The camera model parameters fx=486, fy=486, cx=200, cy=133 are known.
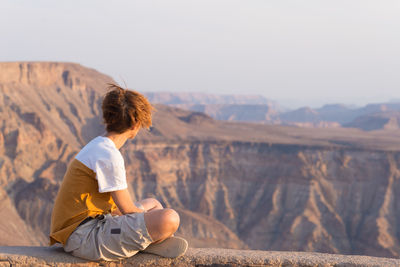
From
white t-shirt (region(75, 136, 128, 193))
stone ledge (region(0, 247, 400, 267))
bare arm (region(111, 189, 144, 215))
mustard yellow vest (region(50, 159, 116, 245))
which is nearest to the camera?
white t-shirt (region(75, 136, 128, 193))

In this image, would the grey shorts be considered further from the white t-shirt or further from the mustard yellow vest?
the white t-shirt

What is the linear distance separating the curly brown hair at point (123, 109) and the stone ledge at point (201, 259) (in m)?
1.46

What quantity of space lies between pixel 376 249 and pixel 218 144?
79.3 ft

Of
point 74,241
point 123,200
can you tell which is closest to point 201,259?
point 123,200

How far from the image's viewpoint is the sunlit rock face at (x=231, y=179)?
54562 millimetres

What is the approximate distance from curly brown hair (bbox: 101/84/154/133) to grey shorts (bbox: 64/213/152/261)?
3.07 ft

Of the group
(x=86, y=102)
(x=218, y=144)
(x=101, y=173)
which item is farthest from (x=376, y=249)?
(x=101, y=173)

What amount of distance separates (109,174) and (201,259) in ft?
4.86

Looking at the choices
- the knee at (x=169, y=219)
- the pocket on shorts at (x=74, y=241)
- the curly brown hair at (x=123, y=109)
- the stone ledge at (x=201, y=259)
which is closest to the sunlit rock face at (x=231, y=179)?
the stone ledge at (x=201, y=259)

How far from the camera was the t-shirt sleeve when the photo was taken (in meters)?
4.70

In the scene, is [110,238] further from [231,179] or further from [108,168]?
[231,179]

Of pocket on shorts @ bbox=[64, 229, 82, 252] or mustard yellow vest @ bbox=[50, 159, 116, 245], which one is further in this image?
pocket on shorts @ bbox=[64, 229, 82, 252]

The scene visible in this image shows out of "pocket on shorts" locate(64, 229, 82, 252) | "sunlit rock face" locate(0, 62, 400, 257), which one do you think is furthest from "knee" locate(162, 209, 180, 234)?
"sunlit rock face" locate(0, 62, 400, 257)

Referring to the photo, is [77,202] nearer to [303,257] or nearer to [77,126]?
[303,257]
